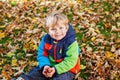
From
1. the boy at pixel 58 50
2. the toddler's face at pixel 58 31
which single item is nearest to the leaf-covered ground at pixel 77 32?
the boy at pixel 58 50

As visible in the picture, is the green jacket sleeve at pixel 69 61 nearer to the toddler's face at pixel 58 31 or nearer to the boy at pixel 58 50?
the boy at pixel 58 50

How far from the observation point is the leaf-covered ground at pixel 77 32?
4.62 meters

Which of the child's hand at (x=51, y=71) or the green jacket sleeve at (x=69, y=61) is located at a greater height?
the green jacket sleeve at (x=69, y=61)

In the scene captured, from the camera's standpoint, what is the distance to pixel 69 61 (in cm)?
382

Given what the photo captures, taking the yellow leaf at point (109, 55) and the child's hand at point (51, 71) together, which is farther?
the yellow leaf at point (109, 55)

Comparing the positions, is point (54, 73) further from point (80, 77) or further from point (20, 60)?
point (20, 60)

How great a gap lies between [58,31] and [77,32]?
193cm

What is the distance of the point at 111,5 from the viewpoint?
6.48 metres

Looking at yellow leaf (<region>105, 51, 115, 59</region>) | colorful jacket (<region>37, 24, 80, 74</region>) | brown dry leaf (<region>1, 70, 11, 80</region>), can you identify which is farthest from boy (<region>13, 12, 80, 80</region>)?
yellow leaf (<region>105, 51, 115, 59</region>)

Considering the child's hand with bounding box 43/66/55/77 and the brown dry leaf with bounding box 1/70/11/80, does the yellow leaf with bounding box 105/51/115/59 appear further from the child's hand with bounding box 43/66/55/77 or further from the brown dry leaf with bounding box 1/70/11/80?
the brown dry leaf with bounding box 1/70/11/80

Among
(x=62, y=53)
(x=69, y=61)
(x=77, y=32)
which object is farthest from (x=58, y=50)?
(x=77, y=32)

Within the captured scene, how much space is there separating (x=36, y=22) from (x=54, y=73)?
234 centimetres

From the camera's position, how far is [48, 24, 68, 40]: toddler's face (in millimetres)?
3717

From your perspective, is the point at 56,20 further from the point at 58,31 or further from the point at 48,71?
the point at 48,71
